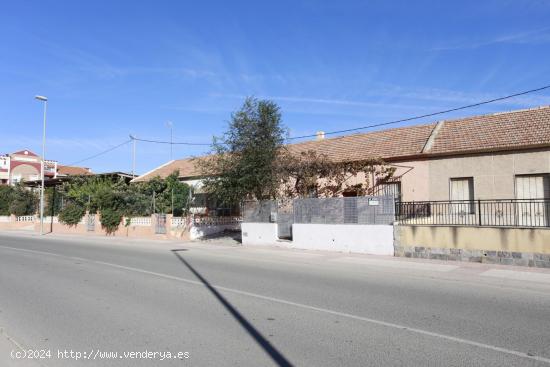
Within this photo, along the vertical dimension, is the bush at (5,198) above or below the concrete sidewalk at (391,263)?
above

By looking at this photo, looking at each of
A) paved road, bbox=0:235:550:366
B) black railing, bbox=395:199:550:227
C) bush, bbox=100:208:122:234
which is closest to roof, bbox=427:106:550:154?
black railing, bbox=395:199:550:227

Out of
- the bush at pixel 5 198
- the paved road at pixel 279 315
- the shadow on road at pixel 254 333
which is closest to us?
the shadow on road at pixel 254 333

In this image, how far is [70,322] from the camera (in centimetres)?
689

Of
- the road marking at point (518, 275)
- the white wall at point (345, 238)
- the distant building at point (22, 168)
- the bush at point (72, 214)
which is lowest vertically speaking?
the road marking at point (518, 275)

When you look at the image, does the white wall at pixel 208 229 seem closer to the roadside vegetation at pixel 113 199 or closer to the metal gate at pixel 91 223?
the roadside vegetation at pixel 113 199

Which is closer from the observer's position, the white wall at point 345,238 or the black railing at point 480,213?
the black railing at point 480,213

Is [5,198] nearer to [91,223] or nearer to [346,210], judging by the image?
[91,223]

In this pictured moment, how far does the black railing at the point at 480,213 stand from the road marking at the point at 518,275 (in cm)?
183

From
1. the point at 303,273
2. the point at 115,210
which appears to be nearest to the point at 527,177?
the point at 303,273

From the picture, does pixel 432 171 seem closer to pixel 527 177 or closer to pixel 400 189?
pixel 400 189

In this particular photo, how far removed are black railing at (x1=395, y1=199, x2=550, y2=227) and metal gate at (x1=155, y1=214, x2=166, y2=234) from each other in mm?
14400

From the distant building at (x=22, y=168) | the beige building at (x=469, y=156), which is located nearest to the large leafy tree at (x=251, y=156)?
the beige building at (x=469, y=156)

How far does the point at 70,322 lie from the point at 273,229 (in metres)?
13.9

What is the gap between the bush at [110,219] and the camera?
29297 millimetres
